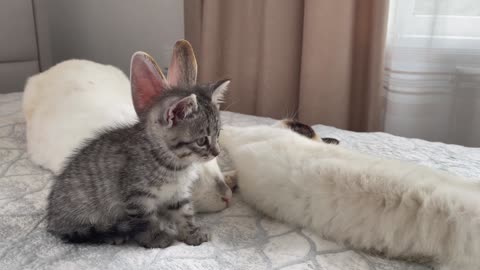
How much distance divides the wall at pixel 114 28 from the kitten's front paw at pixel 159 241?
2080 mm

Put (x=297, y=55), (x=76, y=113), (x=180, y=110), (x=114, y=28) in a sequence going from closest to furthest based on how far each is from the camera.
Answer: (x=180, y=110), (x=76, y=113), (x=297, y=55), (x=114, y=28)

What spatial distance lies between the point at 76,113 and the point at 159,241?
639 millimetres

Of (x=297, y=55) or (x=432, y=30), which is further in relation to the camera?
(x=297, y=55)

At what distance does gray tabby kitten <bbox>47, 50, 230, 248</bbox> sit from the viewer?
0.95 metres

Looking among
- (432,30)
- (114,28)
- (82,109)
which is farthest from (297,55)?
(114,28)

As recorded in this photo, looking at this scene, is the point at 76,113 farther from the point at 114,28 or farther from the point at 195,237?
the point at 114,28

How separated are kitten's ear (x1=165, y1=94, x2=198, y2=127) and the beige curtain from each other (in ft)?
4.62

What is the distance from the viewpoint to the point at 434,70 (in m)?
2.10

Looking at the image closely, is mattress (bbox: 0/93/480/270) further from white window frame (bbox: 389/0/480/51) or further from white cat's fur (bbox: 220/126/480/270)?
white window frame (bbox: 389/0/480/51)

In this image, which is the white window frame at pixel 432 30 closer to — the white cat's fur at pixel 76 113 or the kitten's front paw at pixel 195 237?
the white cat's fur at pixel 76 113

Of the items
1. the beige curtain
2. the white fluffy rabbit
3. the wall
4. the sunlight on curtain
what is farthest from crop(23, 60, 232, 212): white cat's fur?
the sunlight on curtain

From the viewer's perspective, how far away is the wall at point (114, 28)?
293cm

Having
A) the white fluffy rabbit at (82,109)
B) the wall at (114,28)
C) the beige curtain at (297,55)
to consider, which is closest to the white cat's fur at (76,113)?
the white fluffy rabbit at (82,109)

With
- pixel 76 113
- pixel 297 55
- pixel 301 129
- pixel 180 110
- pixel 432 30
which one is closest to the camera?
pixel 180 110
